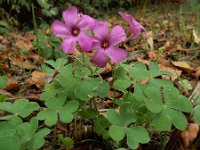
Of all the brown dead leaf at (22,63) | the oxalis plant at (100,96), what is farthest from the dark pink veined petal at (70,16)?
the brown dead leaf at (22,63)

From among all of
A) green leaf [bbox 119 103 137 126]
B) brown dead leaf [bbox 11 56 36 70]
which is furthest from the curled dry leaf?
brown dead leaf [bbox 11 56 36 70]

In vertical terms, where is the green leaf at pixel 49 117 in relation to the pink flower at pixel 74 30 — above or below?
below

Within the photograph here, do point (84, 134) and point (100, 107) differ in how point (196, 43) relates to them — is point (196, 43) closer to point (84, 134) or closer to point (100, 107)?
point (100, 107)

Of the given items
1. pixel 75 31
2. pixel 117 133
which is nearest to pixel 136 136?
pixel 117 133

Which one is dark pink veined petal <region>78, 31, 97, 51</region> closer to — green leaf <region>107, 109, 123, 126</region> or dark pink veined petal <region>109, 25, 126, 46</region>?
dark pink veined petal <region>109, 25, 126, 46</region>

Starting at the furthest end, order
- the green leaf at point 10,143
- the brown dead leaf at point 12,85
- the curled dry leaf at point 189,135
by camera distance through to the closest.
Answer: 1. the brown dead leaf at point 12,85
2. the curled dry leaf at point 189,135
3. the green leaf at point 10,143

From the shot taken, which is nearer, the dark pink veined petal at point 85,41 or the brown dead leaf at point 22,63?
the dark pink veined petal at point 85,41

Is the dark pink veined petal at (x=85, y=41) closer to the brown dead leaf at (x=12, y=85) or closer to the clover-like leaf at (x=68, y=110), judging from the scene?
the clover-like leaf at (x=68, y=110)

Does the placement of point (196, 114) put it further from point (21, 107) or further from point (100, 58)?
point (21, 107)
